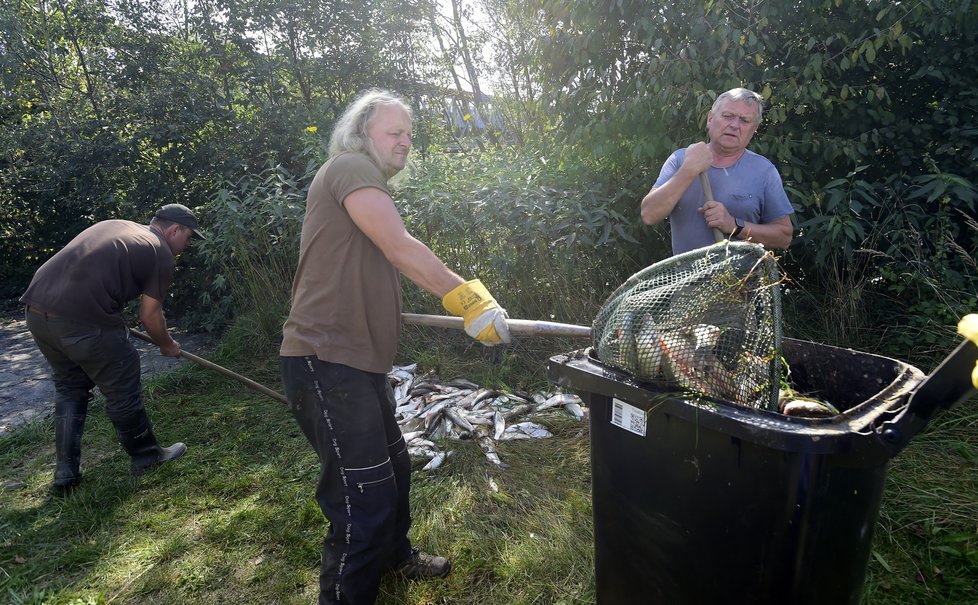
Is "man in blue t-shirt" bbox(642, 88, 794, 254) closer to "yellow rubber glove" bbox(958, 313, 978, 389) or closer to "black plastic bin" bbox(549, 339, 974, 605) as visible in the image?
"black plastic bin" bbox(549, 339, 974, 605)

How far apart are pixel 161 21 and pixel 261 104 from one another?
6.03ft

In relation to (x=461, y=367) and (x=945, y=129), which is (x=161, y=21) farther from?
(x=945, y=129)

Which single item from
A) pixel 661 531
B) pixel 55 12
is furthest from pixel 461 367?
pixel 55 12

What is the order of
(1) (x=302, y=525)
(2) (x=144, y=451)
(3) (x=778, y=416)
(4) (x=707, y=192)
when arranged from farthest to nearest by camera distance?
(2) (x=144, y=451) → (1) (x=302, y=525) → (4) (x=707, y=192) → (3) (x=778, y=416)

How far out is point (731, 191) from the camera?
110 inches

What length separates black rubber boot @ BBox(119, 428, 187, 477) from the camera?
12.0ft

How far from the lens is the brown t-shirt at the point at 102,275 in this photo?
3.39 metres

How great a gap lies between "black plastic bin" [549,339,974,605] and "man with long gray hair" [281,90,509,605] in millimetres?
641

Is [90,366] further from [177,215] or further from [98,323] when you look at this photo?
[177,215]

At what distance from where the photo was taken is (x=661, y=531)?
163 centimetres

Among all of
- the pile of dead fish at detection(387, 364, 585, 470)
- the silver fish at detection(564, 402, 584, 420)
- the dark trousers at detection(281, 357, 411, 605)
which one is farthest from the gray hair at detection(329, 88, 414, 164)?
the silver fish at detection(564, 402, 584, 420)

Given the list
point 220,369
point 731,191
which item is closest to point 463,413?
point 220,369

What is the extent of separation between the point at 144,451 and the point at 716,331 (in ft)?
12.5

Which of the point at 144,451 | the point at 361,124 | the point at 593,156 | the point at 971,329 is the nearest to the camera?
the point at 971,329
